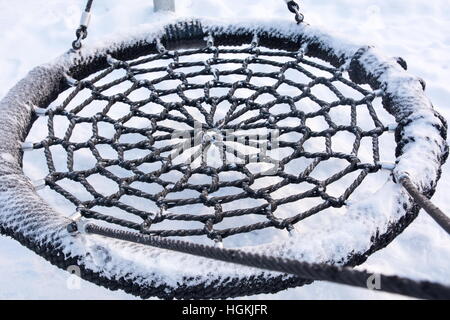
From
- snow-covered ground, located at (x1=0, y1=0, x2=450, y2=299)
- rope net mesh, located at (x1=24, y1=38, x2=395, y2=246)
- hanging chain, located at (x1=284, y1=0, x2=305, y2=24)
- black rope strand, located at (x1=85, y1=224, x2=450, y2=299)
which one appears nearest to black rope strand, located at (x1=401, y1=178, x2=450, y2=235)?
rope net mesh, located at (x1=24, y1=38, x2=395, y2=246)

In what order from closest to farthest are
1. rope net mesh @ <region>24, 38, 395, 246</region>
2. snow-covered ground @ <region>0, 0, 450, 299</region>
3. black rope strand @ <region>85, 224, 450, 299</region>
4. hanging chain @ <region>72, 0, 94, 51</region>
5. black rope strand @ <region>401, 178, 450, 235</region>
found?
black rope strand @ <region>85, 224, 450, 299</region>
black rope strand @ <region>401, 178, 450, 235</region>
rope net mesh @ <region>24, 38, 395, 246</region>
snow-covered ground @ <region>0, 0, 450, 299</region>
hanging chain @ <region>72, 0, 94, 51</region>

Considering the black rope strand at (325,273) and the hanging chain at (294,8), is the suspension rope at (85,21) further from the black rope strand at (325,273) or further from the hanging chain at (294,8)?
the black rope strand at (325,273)

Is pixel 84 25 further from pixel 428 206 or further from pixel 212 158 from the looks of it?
pixel 428 206

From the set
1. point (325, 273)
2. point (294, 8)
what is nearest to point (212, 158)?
point (294, 8)

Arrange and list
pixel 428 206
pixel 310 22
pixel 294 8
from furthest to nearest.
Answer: pixel 310 22, pixel 294 8, pixel 428 206

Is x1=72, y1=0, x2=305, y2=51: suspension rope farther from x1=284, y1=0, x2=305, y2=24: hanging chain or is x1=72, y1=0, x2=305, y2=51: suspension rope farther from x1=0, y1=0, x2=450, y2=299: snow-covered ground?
x1=0, y1=0, x2=450, y2=299: snow-covered ground
